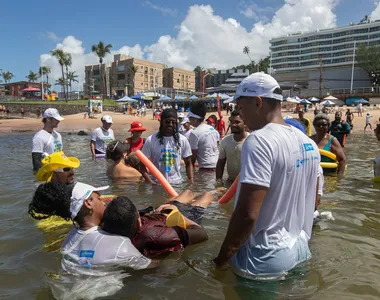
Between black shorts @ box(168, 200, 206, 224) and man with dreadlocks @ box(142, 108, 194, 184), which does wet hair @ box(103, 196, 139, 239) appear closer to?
black shorts @ box(168, 200, 206, 224)

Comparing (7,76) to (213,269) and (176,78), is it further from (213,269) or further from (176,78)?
(213,269)

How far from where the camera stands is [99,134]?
974cm

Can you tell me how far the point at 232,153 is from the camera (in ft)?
20.2

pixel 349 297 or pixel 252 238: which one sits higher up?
pixel 252 238

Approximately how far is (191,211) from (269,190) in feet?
7.13

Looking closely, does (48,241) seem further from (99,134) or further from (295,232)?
(99,134)

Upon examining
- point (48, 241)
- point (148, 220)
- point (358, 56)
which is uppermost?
point (358, 56)

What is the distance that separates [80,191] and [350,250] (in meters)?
3.20

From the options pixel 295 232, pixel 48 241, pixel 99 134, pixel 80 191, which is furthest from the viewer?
pixel 99 134

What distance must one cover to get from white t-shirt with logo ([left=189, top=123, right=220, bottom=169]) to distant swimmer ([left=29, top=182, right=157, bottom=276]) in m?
4.40

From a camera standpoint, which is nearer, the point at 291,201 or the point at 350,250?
the point at 291,201

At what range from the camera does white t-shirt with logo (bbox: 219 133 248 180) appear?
20.0ft

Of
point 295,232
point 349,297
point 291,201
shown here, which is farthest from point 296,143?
point 349,297

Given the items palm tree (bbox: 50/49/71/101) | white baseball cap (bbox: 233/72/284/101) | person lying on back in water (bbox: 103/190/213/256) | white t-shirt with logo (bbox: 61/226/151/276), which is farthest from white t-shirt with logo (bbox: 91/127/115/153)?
palm tree (bbox: 50/49/71/101)
